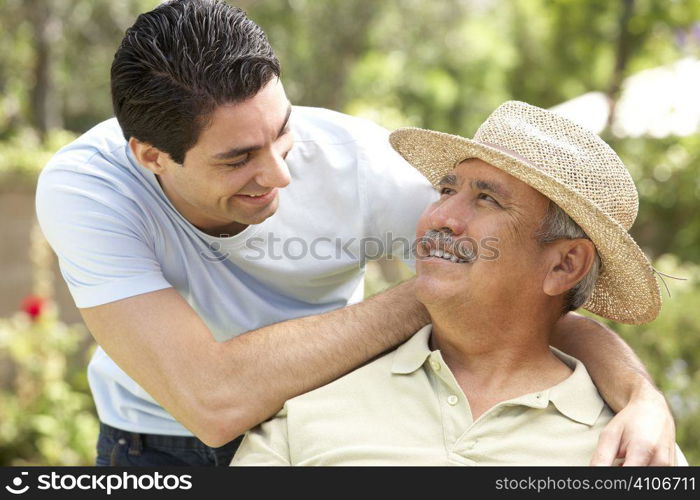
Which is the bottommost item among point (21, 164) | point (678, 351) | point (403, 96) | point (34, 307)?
point (403, 96)

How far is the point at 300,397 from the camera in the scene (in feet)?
8.75

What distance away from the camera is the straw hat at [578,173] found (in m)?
2.49

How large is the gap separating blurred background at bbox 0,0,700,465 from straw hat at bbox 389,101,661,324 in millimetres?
1393

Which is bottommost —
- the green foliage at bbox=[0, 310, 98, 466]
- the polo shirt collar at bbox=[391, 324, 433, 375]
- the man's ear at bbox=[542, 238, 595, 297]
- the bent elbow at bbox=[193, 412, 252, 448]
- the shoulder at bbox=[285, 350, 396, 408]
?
the green foliage at bbox=[0, 310, 98, 466]

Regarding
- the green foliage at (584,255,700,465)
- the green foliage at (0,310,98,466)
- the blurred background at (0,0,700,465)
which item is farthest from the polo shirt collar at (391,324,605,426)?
the green foliage at (0,310,98,466)

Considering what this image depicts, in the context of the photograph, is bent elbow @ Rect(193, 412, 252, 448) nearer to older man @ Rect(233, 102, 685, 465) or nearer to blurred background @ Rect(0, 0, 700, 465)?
older man @ Rect(233, 102, 685, 465)

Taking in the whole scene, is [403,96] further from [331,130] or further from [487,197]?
[487,197]

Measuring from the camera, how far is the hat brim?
8.13 feet

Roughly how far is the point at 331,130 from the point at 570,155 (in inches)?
33.9

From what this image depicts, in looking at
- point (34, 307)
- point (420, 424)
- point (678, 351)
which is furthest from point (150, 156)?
point (678, 351)

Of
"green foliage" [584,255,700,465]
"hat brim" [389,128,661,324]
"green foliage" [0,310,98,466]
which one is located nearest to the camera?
"hat brim" [389,128,661,324]

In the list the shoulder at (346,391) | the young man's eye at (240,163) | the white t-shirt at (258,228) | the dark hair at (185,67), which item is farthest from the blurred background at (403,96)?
the dark hair at (185,67)

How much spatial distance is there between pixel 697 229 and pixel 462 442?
5012mm

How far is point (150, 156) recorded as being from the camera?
2750mm
